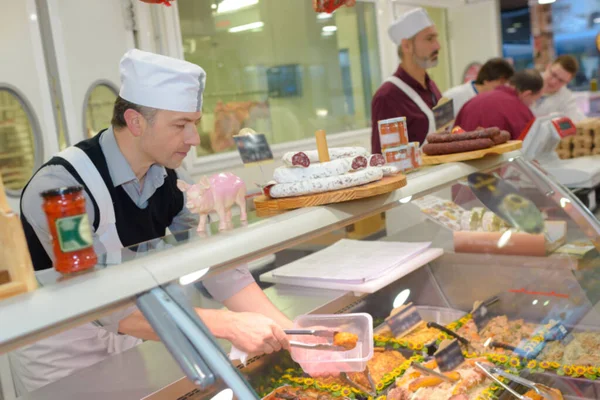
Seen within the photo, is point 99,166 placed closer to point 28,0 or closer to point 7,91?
point 7,91

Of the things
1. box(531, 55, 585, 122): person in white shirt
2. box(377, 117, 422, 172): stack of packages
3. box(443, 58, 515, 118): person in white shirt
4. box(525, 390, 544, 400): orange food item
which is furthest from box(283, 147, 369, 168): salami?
box(531, 55, 585, 122): person in white shirt

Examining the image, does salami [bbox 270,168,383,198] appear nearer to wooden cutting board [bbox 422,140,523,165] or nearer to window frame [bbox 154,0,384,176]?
wooden cutting board [bbox 422,140,523,165]

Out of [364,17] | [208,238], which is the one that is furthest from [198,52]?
[208,238]

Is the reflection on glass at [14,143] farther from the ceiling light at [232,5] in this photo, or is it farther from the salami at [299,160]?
the salami at [299,160]

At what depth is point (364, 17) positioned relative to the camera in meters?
6.82

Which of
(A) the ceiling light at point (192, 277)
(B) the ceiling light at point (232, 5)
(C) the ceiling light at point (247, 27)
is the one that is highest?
(B) the ceiling light at point (232, 5)

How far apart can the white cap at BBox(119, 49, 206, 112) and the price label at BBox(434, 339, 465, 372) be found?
3.77 ft

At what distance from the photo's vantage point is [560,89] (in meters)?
7.36

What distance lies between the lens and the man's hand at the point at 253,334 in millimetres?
1592

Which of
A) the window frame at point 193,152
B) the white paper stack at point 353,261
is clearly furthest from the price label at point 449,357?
the window frame at point 193,152

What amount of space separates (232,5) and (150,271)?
14.9ft

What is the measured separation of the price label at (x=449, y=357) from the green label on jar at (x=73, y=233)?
4.49 feet

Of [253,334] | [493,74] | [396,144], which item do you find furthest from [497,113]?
[253,334]

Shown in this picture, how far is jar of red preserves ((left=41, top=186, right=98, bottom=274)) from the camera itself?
3.50 feet
